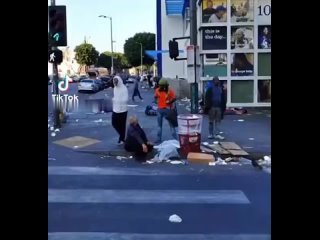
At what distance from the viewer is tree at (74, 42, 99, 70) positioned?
239 ft

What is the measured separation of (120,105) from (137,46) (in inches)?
3368

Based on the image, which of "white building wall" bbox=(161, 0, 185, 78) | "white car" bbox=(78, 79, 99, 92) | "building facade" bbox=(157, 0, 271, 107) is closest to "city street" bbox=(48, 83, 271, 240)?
"building facade" bbox=(157, 0, 271, 107)

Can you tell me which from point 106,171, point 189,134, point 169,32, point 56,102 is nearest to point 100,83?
point 169,32

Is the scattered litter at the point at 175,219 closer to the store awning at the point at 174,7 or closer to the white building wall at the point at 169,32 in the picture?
the store awning at the point at 174,7

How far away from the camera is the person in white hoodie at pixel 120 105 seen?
1145 centimetres

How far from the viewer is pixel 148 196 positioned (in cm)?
689

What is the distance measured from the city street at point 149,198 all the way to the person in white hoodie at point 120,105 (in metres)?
0.52

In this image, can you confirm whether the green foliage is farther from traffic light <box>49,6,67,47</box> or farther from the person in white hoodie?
the person in white hoodie

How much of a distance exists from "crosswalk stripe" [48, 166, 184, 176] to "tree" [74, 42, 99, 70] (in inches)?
2546

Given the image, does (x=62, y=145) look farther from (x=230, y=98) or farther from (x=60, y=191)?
(x=230, y=98)

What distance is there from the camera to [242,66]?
803 inches

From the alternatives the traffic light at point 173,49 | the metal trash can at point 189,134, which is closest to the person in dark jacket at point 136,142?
the metal trash can at point 189,134

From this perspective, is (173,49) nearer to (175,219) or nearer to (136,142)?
(136,142)
